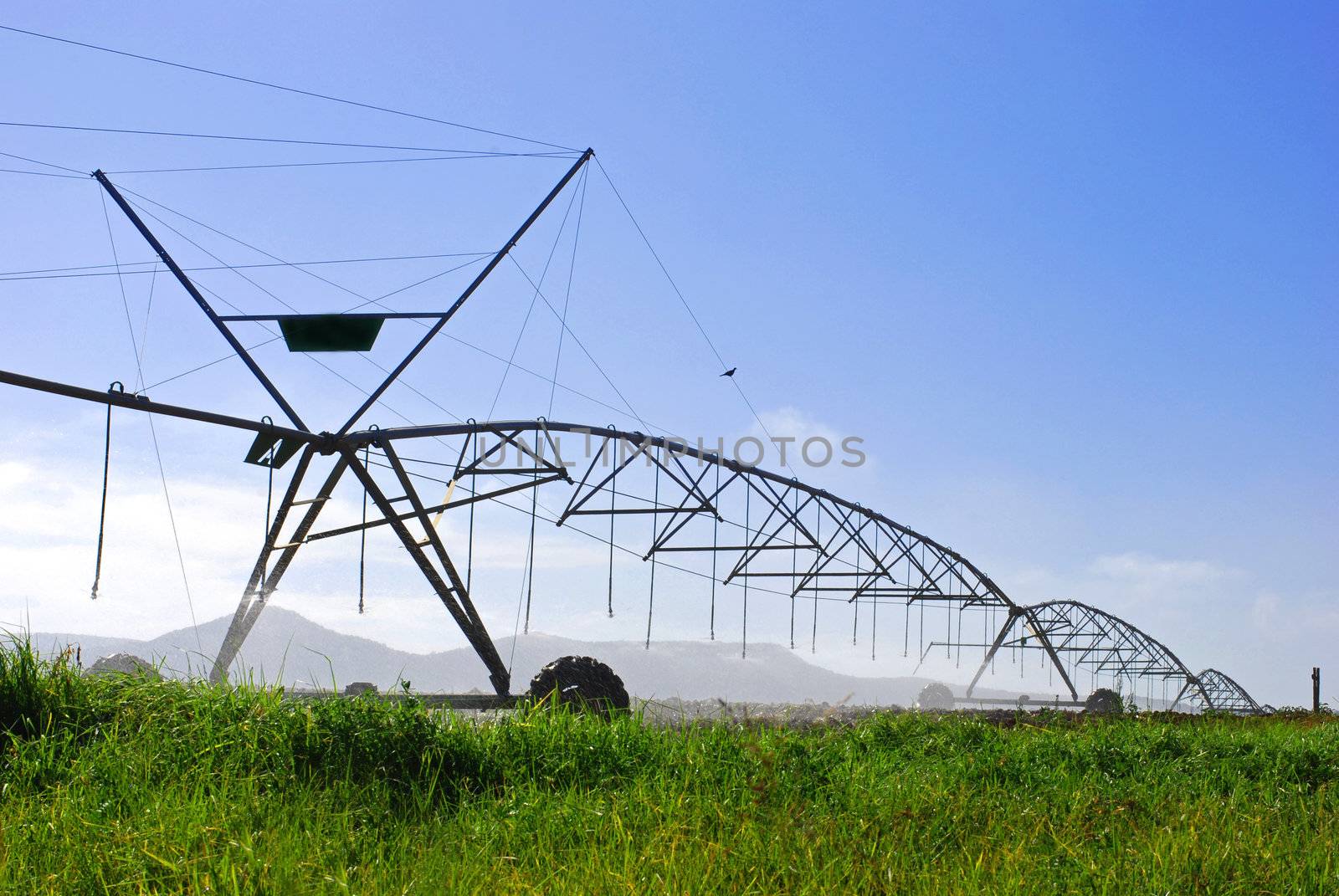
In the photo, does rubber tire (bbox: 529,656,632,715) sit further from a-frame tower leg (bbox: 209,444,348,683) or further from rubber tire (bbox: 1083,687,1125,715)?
rubber tire (bbox: 1083,687,1125,715)

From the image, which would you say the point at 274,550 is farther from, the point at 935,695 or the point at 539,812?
the point at 935,695

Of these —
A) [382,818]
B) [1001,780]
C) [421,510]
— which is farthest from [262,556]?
[1001,780]

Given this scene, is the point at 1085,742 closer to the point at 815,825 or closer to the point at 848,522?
the point at 815,825

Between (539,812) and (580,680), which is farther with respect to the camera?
(580,680)

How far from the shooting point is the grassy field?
559 centimetres

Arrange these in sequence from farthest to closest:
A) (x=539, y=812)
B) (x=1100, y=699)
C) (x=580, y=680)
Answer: (x=1100, y=699) < (x=580, y=680) < (x=539, y=812)

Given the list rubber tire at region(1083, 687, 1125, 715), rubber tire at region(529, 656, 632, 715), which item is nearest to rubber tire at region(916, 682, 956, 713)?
rubber tire at region(1083, 687, 1125, 715)

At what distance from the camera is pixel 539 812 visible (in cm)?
675

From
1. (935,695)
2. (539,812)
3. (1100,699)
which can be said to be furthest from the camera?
(935,695)

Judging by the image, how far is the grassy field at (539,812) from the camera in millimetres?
5594

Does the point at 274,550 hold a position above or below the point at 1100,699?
above

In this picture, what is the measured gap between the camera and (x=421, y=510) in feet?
54.4

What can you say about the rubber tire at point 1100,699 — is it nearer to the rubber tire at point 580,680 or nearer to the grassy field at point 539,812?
the rubber tire at point 580,680

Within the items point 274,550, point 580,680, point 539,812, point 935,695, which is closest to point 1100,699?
point 935,695
